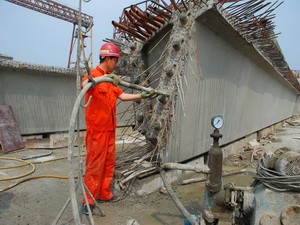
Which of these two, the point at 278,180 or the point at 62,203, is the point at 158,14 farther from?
the point at 62,203

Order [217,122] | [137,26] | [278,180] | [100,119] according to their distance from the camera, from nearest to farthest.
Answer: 1. [278,180]
2. [217,122]
3. [100,119]
4. [137,26]

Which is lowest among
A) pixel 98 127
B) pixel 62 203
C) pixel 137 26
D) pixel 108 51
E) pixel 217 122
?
pixel 62 203

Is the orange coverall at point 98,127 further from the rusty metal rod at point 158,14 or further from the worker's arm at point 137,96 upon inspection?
the rusty metal rod at point 158,14

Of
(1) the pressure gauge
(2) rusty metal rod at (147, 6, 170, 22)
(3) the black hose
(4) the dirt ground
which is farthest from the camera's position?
(2) rusty metal rod at (147, 6, 170, 22)

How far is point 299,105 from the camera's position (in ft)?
88.2

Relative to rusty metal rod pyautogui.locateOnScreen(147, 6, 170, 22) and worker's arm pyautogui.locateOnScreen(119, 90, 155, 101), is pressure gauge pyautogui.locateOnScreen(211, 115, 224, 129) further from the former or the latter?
rusty metal rod pyautogui.locateOnScreen(147, 6, 170, 22)

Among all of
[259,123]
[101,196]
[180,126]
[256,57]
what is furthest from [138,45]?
[259,123]

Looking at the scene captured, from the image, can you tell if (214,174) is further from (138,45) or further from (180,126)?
(138,45)

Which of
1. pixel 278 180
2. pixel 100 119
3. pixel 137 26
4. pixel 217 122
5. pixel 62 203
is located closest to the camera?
pixel 278 180

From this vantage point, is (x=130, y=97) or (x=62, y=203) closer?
(x=130, y=97)

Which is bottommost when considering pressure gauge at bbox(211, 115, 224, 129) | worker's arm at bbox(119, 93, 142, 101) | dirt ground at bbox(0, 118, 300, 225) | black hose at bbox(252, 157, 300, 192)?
dirt ground at bbox(0, 118, 300, 225)

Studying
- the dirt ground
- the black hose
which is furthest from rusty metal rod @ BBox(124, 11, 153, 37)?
the black hose

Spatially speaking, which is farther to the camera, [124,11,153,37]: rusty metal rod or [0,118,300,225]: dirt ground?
[124,11,153,37]: rusty metal rod

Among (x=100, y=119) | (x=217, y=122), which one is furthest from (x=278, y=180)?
(x=100, y=119)
